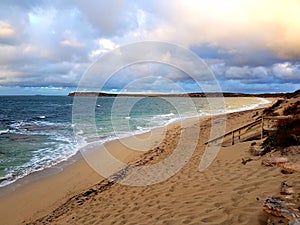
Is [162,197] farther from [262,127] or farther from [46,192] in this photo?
[262,127]

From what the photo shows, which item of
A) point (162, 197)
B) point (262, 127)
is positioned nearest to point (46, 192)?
point (162, 197)

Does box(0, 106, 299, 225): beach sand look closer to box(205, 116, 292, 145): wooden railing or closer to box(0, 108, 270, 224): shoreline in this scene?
box(0, 108, 270, 224): shoreline

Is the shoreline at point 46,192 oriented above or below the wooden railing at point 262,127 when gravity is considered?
below

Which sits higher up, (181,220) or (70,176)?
(181,220)

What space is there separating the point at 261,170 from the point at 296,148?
4.58 ft

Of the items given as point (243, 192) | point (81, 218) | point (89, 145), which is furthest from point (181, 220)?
point (89, 145)

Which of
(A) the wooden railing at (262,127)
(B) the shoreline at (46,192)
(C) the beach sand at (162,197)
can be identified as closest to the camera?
(C) the beach sand at (162,197)

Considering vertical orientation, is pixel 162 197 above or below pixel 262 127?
below

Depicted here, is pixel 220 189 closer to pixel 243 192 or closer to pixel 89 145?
pixel 243 192

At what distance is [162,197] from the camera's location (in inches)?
264

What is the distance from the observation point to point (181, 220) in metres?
4.90

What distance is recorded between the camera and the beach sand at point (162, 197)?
5043 mm

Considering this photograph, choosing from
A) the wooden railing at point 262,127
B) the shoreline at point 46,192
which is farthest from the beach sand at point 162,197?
the wooden railing at point 262,127

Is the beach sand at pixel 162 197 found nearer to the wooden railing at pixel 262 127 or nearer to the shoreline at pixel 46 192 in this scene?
the shoreline at pixel 46 192
